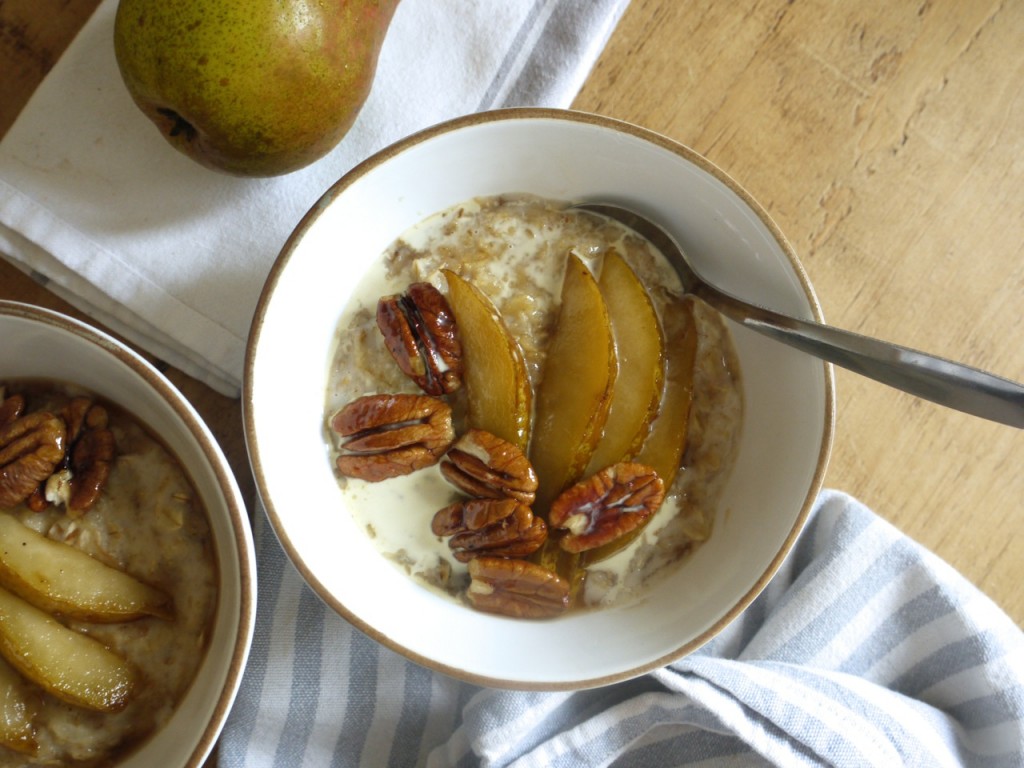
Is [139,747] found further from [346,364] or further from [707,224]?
[707,224]

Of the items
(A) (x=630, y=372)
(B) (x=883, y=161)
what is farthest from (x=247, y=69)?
(B) (x=883, y=161)

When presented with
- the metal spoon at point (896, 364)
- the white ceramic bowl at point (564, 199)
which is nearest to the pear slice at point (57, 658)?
the white ceramic bowl at point (564, 199)

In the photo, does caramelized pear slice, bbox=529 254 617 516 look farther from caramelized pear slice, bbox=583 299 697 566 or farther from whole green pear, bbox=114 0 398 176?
whole green pear, bbox=114 0 398 176

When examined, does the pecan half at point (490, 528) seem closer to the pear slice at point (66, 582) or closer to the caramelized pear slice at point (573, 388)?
the caramelized pear slice at point (573, 388)

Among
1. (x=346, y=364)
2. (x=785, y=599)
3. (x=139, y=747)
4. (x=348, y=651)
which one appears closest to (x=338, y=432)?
(x=346, y=364)

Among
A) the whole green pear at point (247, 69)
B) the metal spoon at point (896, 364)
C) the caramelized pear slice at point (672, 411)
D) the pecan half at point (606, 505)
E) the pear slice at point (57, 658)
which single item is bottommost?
the pear slice at point (57, 658)

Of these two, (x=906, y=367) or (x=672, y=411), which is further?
(x=672, y=411)

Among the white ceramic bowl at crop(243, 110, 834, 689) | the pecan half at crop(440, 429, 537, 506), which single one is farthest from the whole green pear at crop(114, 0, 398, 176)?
the pecan half at crop(440, 429, 537, 506)

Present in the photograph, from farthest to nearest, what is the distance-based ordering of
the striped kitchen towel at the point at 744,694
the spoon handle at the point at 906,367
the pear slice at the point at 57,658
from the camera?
the striped kitchen towel at the point at 744,694 < the pear slice at the point at 57,658 < the spoon handle at the point at 906,367

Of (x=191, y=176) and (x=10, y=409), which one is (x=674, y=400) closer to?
(x=191, y=176)
